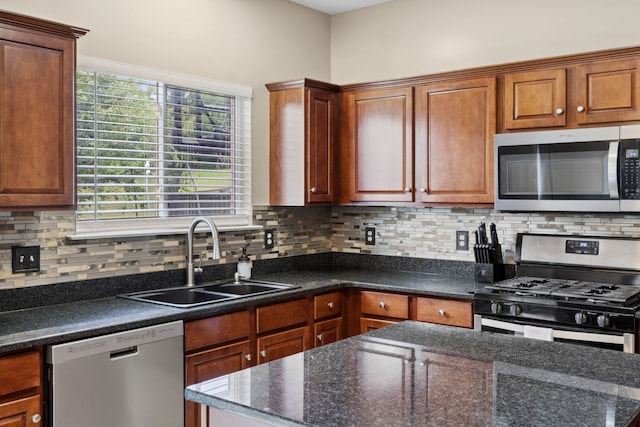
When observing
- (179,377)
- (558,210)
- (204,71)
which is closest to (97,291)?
(179,377)

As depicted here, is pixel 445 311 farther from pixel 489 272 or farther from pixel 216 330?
pixel 216 330

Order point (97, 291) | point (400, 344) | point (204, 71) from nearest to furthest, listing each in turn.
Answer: point (400, 344) < point (97, 291) < point (204, 71)

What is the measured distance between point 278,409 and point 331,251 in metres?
3.22

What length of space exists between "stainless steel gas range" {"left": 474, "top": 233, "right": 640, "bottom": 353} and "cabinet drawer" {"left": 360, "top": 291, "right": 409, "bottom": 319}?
454 mm

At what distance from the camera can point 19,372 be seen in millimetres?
2186

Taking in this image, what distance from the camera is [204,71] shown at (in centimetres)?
364

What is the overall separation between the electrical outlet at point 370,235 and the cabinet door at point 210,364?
1.52 m

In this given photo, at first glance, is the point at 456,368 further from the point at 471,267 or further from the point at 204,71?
the point at 204,71

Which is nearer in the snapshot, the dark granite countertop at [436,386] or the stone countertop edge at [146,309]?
the dark granite countertop at [436,386]

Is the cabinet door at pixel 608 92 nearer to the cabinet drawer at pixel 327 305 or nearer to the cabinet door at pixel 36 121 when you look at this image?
the cabinet drawer at pixel 327 305

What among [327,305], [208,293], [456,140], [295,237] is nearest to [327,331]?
[327,305]

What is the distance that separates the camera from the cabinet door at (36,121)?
7.80 feet

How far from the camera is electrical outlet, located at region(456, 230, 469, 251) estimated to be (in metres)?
3.92

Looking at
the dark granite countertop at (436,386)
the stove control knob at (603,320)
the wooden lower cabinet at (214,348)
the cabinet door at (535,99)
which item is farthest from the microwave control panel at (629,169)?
the wooden lower cabinet at (214,348)
